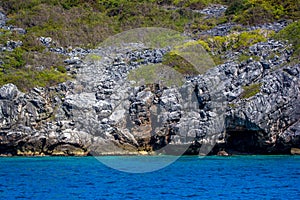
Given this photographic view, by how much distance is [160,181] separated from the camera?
3466cm

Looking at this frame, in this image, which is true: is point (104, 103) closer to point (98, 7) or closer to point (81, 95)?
point (81, 95)

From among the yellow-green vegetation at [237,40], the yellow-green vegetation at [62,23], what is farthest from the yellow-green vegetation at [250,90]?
the yellow-green vegetation at [62,23]

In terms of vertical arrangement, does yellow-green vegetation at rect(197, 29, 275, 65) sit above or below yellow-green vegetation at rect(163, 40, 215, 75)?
above

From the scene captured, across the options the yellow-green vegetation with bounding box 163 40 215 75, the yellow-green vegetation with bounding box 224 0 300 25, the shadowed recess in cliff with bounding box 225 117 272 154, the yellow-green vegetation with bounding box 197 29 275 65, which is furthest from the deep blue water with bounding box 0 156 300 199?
the yellow-green vegetation with bounding box 224 0 300 25

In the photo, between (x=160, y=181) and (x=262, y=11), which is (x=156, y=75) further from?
(x=160, y=181)

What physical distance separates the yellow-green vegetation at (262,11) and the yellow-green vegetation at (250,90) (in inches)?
1020

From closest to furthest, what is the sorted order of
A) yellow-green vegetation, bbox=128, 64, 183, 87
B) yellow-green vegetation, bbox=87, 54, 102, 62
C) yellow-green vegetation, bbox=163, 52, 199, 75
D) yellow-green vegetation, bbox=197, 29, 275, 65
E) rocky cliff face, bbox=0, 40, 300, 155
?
rocky cliff face, bbox=0, 40, 300, 155 → yellow-green vegetation, bbox=128, 64, 183, 87 → yellow-green vegetation, bbox=163, 52, 199, 75 → yellow-green vegetation, bbox=197, 29, 275, 65 → yellow-green vegetation, bbox=87, 54, 102, 62

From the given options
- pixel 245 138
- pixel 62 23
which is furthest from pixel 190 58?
pixel 62 23

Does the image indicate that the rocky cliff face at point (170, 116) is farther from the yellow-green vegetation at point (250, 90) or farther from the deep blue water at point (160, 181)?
the deep blue water at point (160, 181)

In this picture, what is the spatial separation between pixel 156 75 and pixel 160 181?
32.3 m

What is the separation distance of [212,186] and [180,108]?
27.6 m

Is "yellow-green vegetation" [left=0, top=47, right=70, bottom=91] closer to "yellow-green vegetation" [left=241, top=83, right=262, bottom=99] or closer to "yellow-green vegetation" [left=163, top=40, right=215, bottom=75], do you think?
"yellow-green vegetation" [left=163, top=40, right=215, bottom=75]

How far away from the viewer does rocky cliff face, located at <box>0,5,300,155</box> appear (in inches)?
2152

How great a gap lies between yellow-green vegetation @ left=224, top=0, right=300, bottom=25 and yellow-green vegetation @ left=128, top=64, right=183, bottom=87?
2046 cm
